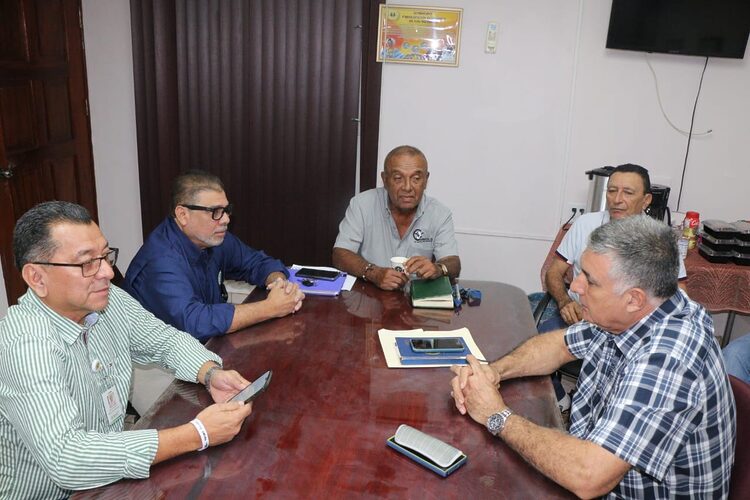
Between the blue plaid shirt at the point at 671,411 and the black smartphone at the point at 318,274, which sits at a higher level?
the blue plaid shirt at the point at 671,411

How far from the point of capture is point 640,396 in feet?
4.65

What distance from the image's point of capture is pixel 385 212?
312 cm

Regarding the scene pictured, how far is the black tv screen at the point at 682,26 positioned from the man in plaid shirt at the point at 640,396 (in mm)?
2598

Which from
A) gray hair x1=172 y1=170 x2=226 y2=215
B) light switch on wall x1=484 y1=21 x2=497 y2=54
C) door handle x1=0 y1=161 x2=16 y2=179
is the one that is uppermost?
light switch on wall x1=484 y1=21 x2=497 y2=54

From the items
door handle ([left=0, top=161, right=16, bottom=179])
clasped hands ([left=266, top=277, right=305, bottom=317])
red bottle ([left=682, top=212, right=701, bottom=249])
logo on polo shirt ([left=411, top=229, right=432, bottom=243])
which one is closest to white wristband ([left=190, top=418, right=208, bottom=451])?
clasped hands ([left=266, top=277, right=305, bottom=317])

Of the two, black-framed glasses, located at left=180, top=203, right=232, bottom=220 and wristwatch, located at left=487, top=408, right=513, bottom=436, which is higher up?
black-framed glasses, located at left=180, top=203, right=232, bottom=220

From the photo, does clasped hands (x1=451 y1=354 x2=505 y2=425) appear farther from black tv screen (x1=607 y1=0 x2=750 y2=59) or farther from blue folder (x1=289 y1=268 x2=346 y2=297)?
black tv screen (x1=607 y1=0 x2=750 y2=59)

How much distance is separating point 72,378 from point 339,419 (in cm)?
66

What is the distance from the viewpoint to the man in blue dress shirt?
6.91 feet

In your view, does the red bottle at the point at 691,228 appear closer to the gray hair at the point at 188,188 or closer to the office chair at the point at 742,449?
the office chair at the point at 742,449

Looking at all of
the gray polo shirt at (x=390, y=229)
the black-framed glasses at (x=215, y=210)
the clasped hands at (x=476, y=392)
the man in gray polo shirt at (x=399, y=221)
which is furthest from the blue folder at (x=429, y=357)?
the gray polo shirt at (x=390, y=229)

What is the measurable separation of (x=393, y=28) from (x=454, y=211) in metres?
1.26

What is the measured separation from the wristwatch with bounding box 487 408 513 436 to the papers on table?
360 millimetres

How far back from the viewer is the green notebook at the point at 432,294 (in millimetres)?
2412
